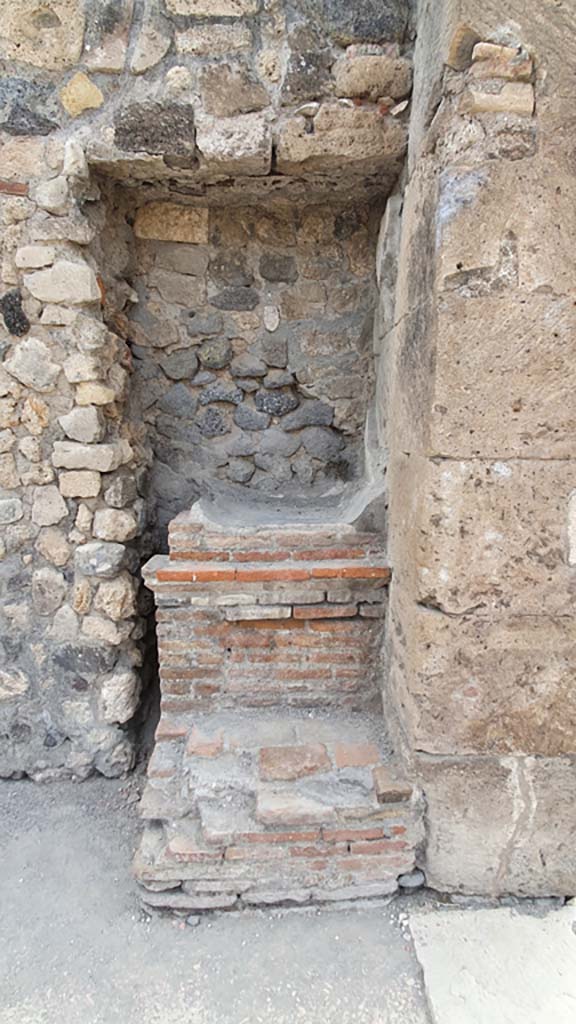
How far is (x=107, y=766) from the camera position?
236 cm

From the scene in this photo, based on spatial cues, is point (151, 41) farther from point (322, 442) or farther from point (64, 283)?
point (322, 442)

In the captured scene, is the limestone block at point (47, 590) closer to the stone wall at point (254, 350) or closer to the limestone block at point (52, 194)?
the stone wall at point (254, 350)

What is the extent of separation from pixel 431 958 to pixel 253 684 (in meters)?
1.02

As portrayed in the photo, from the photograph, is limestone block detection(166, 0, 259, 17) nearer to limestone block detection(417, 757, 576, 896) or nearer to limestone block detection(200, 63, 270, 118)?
limestone block detection(200, 63, 270, 118)

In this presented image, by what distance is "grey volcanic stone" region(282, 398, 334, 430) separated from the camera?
256 centimetres

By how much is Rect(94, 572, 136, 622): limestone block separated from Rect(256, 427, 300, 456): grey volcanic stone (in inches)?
34.5

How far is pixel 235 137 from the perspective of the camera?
6.47ft

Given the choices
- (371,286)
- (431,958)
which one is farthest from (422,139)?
(431,958)

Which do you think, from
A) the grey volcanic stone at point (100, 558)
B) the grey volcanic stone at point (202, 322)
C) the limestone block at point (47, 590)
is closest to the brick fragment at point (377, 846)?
the grey volcanic stone at point (100, 558)

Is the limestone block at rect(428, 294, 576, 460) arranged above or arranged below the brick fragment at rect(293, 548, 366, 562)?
above

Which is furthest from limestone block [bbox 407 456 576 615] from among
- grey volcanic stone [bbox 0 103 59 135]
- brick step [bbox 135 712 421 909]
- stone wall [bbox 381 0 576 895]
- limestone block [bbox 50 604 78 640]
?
grey volcanic stone [bbox 0 103 59 135]

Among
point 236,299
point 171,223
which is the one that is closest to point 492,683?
point 236,299

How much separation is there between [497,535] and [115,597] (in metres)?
1.51

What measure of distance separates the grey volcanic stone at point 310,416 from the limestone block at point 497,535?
994 mm
